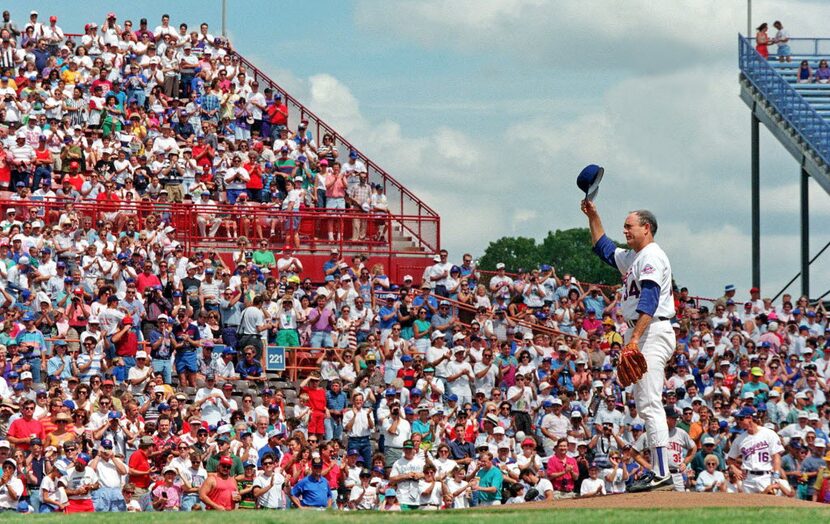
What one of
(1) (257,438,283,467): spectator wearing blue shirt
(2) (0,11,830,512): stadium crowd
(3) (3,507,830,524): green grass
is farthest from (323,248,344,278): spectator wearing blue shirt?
(3) (3,507,830,524): green grass

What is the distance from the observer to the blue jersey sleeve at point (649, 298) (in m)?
10.4

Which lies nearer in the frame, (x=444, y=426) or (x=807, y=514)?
(x=807, y=514)

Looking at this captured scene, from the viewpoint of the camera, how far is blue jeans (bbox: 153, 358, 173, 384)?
20031mm

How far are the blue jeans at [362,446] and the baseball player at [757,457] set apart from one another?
5113 mm

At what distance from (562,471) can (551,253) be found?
74.2 metres

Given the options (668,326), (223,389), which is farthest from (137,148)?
(668,326)

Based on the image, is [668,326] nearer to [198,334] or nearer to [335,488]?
[335,488]

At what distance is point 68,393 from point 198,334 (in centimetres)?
279

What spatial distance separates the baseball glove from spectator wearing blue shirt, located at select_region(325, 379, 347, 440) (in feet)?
33.3

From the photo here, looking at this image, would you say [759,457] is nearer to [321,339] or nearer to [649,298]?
[321,339]

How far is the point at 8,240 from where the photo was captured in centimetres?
2128

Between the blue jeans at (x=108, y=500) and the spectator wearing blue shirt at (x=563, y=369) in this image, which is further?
the spectator wearing blue shirt at (x=563, y=369)

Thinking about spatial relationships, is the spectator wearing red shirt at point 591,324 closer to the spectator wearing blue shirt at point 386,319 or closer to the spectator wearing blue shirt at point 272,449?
the spectator wearing blue shirt at point 386,319

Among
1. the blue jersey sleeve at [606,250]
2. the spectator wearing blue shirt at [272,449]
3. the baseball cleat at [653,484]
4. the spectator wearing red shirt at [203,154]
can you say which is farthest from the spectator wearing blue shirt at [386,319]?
the baseball cleat at [653,484]
